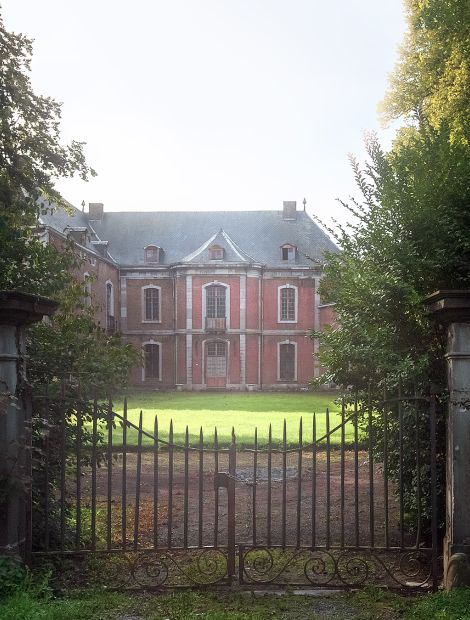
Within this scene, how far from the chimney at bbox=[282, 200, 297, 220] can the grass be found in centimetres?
3281

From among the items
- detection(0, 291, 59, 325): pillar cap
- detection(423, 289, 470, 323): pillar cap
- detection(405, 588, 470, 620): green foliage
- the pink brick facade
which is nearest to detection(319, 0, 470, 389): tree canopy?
detection(423, 289, 470, 323): pillar cap

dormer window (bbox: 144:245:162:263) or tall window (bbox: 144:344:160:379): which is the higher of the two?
dormer window (bbox: 144:245:162:263)

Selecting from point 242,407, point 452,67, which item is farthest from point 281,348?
point 452,67

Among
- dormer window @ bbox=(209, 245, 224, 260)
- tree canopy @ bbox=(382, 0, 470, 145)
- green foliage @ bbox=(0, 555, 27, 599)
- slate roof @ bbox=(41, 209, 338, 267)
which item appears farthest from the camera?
slate roof @ bbox=(41, 209, 338, 267)

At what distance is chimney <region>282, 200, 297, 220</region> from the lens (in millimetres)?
37094

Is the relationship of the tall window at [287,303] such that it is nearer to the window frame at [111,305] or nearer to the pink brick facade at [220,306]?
the pink brick facade at [220,306]

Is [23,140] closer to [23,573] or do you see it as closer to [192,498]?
[192,498]

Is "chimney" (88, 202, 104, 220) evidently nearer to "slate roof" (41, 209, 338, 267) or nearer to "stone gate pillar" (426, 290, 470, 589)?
"slate roof" (41, 209, 338, 267)

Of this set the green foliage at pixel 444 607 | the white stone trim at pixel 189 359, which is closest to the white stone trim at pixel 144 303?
the white stone trim at pixel 189 359

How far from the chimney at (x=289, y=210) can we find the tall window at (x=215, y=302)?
19.7ft

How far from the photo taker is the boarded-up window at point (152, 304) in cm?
3612

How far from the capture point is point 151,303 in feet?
119

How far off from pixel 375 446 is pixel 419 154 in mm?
3046

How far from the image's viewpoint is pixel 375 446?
6910 mm
